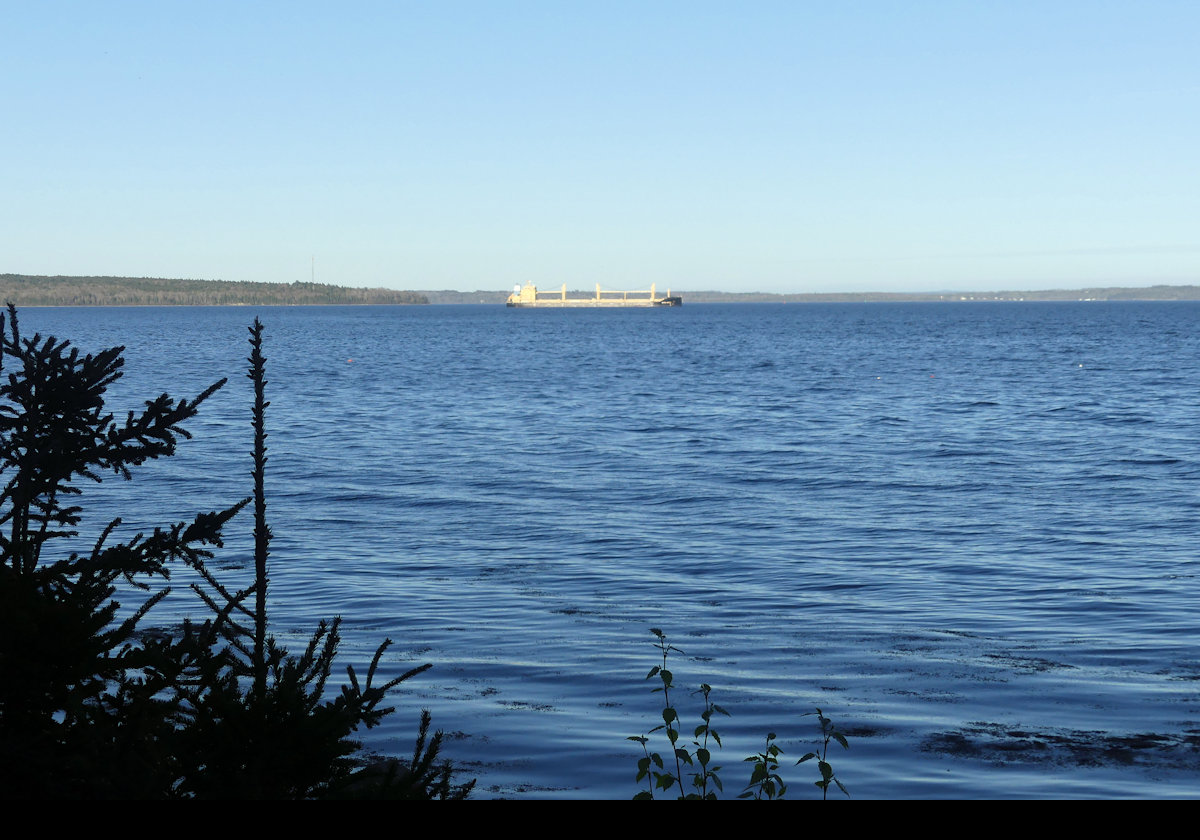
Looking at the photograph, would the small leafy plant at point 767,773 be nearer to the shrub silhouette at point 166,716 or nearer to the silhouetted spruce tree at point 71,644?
the shrub silhouette at point 166,716

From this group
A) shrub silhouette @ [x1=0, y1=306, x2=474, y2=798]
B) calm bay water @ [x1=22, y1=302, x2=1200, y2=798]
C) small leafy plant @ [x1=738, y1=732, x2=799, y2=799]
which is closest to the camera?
shrub silhouette @ [x1=0, y1=306, x2=474, y2=798]

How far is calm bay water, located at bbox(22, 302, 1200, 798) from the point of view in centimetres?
937

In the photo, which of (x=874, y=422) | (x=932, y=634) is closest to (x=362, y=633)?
(x=932, y=634)

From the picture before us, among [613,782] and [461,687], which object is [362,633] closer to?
[461,687]

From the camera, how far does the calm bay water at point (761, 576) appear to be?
937 centimetres

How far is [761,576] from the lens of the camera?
16.0 meters

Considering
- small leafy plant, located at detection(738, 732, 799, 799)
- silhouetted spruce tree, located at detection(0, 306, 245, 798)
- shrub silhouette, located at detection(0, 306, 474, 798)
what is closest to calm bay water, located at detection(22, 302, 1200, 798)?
small leafy plant, located at detection(738, 732, 799, 799)

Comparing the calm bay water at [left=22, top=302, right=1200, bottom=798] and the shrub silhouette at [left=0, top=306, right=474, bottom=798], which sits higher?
the shrub silhouette at [left=0, top=306, right=474, bottom=798]

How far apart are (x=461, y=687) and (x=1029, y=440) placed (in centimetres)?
2777

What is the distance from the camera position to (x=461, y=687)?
10.8 meters

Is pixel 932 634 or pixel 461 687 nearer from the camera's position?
pixel 461 687

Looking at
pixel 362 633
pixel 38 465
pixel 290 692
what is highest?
pixel 38 465

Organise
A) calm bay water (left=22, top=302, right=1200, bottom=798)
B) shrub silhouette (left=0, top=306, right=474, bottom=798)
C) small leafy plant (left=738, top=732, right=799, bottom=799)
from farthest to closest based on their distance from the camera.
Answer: calm bay water (left=22, top=302, right=1200, bottom=798), small leafy plant (left=738, top=732, right=799, bottom=799), shrub silhouette (left=0, top=306, right=474, bottom=798)

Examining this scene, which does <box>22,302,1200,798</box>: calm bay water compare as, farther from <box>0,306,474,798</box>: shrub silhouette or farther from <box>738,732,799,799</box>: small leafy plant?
<box>0,306,474,798</box>: shrub silhouette
